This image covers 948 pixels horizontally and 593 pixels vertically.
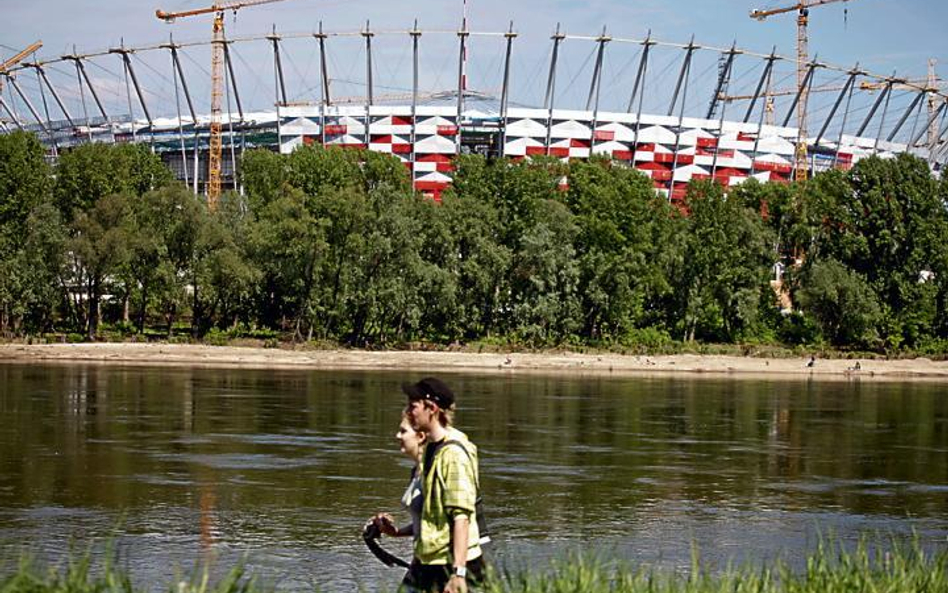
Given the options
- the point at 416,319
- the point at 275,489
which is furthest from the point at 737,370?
the point at 275,489

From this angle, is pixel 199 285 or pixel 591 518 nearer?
pixel 591 518

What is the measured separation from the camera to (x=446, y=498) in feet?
33.9

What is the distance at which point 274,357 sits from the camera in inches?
3174

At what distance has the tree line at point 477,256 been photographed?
84.9 m

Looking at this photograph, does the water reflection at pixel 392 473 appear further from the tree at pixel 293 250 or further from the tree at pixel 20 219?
the tree at pixel 20 219

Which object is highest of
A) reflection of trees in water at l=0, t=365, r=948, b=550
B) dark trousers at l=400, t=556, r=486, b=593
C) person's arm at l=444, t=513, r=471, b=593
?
person's arm at l=444, t=513, r=471, b=593

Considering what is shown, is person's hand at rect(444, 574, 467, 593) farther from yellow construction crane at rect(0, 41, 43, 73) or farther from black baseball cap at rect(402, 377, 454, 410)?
yellow construction crane at rect(0, 41, 43, 73)

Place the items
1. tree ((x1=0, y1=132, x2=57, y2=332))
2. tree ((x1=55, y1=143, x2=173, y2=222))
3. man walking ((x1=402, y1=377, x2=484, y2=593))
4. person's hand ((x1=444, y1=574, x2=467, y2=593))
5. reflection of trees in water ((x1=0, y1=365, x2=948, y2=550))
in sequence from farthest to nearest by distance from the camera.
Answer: tree ((x1=55, y1=143, x2=173, y2=222)), tree ((x1=0, y1=132, x2=57, y2=332)), reflection of trees in water ((x1=0, y1=365, x2=948, y2=550)), man walking ((x1=402, y1=377, x2=484, y2=593)), person's hand ((x1=444, y1=574, x2=467, y2=593))

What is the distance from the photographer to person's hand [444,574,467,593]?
1003cm

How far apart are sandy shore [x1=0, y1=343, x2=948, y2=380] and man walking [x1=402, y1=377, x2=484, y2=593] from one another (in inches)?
2591

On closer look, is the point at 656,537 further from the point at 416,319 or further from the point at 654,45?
A: the point at 654,45

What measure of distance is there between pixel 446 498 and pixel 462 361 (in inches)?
2907

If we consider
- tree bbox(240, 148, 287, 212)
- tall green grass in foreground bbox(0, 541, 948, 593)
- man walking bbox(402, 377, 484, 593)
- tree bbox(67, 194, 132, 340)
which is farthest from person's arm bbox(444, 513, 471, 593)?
tree bbox(240, 148, 287, 212)

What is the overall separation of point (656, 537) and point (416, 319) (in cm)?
6448
